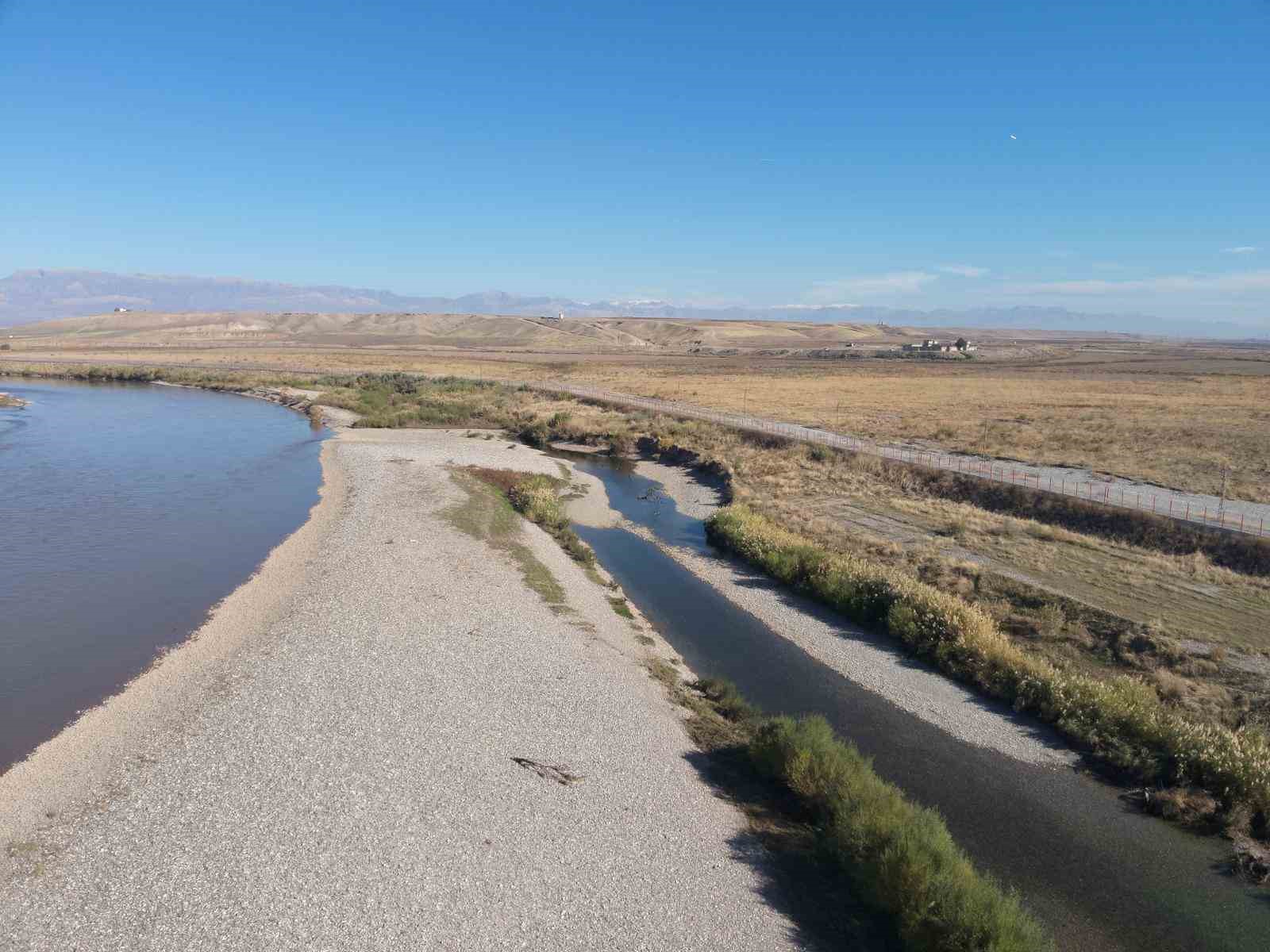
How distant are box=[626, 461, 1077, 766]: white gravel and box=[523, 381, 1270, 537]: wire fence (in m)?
13.1

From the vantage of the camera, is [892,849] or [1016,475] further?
[1016,475]

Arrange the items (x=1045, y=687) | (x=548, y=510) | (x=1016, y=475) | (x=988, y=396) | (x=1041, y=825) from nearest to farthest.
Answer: (x=1041, y=825), (x=1045, y=687), (x=548, y=510), (x=1016, y=475), (x=988, y=396)

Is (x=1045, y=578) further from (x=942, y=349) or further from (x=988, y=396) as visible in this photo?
(x=942, y=349)

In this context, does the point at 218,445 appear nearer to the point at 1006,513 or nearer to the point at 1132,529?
the point at 1006,513

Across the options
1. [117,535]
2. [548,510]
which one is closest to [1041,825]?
[548,510]

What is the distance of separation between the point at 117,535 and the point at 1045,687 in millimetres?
28420

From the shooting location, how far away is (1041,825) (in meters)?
12.8

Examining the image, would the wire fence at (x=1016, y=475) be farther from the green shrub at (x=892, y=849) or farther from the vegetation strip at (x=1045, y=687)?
the green shrub at (x=892, y=849)

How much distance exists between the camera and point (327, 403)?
2549 inches

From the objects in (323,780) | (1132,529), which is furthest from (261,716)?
(1132,529)

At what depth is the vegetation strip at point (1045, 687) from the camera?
13242 millimetres

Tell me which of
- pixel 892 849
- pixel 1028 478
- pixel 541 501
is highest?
pixel 1028 478

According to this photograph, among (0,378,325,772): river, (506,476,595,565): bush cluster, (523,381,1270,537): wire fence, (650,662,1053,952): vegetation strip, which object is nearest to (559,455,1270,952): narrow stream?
(650,662,1053,952): vegetation strip

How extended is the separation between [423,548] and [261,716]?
1105 centimetres
